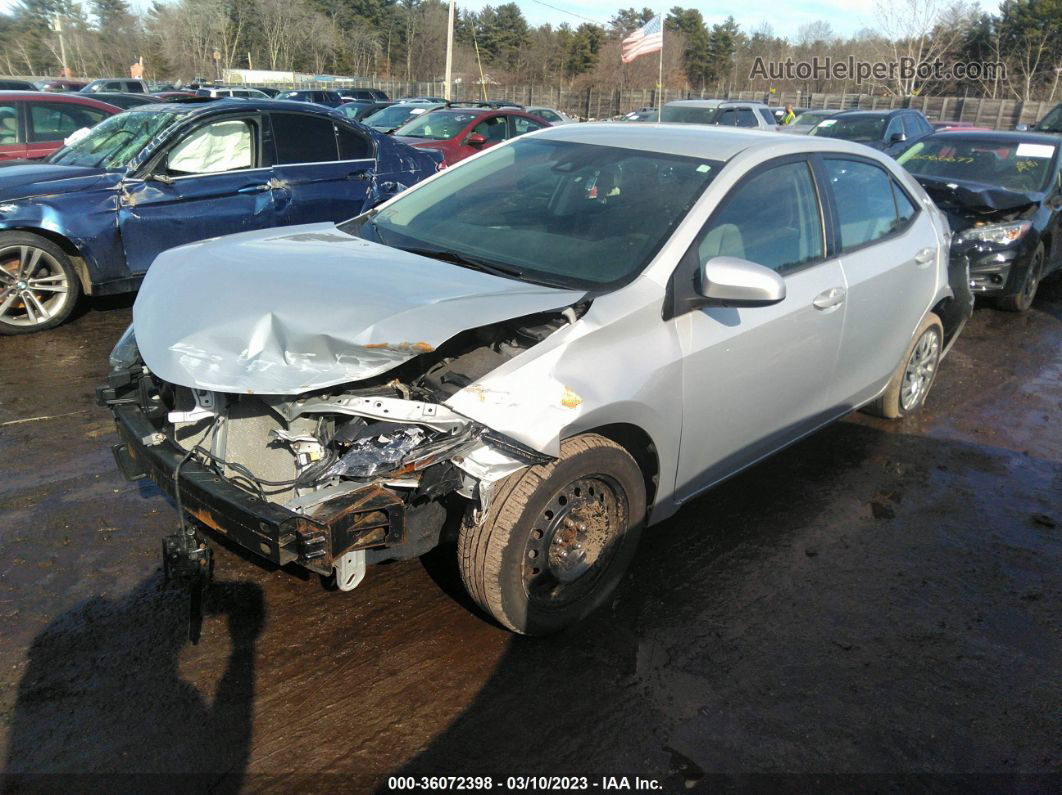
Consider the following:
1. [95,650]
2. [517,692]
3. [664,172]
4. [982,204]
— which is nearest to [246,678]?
[95,650]

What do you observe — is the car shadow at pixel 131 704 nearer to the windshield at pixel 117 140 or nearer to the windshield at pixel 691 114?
the windshield at pixel 117 140

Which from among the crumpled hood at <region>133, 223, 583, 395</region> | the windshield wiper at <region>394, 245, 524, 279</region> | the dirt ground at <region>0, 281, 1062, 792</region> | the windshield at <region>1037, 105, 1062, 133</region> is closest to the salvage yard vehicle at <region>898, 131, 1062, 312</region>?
the dirt ground at <region>0, 281, 1062, 792</region>

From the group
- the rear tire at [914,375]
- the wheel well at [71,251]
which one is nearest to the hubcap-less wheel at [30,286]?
the wheel well at [71,251]

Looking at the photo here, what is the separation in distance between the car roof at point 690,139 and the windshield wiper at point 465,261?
98 cm

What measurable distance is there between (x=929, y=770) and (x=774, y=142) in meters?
2.65

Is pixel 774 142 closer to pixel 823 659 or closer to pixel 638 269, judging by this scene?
pixel 638 269

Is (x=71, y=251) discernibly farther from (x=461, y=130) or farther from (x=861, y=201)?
(x=461, y=130)

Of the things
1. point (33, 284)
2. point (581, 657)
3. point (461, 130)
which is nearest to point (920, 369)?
point (581, 657)

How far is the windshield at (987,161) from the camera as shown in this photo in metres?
8.72

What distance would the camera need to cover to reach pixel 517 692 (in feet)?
9.43

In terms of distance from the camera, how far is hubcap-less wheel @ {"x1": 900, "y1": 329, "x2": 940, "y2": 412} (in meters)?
5.21

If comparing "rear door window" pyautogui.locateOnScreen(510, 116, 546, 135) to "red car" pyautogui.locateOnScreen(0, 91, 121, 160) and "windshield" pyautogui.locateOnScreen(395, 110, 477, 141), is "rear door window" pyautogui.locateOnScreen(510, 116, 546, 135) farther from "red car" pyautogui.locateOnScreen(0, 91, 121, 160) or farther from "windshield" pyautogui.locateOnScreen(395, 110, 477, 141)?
"red car" pyautogui.locateOnScreen(0, 91, 121, 160)

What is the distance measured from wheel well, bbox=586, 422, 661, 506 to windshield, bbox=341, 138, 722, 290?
0.55 meters

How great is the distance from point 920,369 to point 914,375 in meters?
0.08
